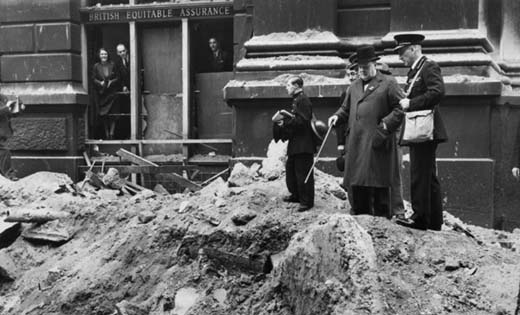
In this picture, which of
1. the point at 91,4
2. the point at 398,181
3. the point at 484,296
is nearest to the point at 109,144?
the point at 91,4

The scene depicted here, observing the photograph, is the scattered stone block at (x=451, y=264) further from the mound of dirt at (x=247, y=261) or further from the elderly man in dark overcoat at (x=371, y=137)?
the elderly man in dark overcoat at (x=371, y=137)

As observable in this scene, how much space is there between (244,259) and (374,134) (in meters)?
1.80

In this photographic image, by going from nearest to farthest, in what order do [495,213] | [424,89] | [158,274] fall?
[424,89] < [158,274] < [495,213]

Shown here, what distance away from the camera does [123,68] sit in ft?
46.1

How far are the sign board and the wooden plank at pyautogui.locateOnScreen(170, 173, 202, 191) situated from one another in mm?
3444

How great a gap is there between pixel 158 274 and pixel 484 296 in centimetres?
331

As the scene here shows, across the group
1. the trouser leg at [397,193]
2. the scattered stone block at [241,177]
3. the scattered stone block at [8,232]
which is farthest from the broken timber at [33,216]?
the trouser leg at [397,193]

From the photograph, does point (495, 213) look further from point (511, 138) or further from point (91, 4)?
point (91, 4)

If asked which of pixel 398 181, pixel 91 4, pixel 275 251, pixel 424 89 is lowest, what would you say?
pixel 275 251

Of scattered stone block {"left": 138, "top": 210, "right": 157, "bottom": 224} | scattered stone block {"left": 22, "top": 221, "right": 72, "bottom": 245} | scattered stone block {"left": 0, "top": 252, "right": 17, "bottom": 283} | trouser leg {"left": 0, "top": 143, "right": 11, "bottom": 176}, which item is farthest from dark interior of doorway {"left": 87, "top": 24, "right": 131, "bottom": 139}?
scattered stone block {"left": 138, "top": 210, "right": 157, "bottom": 224}

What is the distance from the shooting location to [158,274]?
23.1 feet

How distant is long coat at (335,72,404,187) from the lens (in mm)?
6836

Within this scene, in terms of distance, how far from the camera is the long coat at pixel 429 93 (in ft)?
21.1

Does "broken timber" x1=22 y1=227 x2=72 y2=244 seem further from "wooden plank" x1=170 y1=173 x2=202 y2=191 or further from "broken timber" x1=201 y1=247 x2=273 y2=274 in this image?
"wooden plank" x1=170 y1=173 x2=202 y2=191
